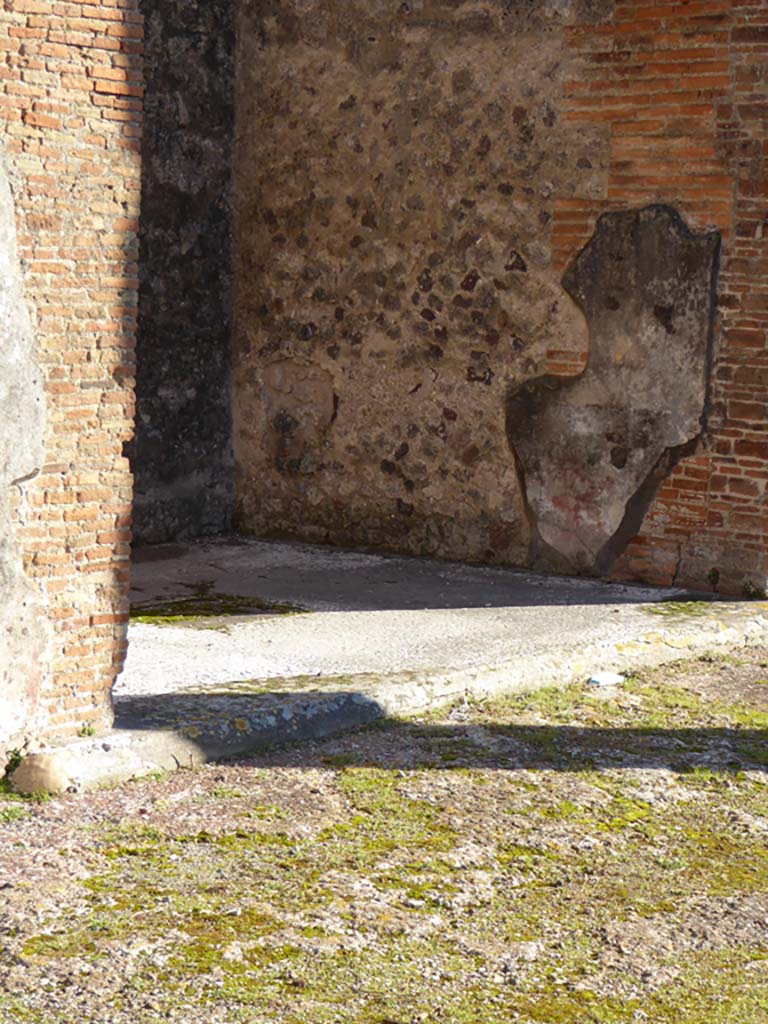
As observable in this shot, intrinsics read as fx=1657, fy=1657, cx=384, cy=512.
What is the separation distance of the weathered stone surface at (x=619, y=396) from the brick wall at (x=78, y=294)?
3.66 m

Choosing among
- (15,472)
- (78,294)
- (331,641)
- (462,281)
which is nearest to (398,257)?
(462,281)

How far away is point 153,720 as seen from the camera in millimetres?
5215

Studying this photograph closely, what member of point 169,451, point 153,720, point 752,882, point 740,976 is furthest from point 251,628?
point 740,976

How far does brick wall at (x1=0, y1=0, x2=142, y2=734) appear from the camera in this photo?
4590mm

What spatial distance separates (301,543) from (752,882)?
206 inches

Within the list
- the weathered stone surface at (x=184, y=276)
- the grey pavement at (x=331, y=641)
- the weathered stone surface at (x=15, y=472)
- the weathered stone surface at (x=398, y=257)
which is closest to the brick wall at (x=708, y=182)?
the weathered stone surface at (x=398, y=257)

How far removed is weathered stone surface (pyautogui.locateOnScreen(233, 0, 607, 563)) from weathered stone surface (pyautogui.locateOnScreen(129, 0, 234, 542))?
12cm

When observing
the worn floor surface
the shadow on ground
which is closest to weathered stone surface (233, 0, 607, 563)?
the shadow on ground

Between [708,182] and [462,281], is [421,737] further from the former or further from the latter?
[462,281]

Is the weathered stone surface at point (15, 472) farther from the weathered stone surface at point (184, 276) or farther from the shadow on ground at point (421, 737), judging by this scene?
the weathered stone surface at point (184, 276)

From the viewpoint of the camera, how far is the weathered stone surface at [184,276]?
8.90 meters

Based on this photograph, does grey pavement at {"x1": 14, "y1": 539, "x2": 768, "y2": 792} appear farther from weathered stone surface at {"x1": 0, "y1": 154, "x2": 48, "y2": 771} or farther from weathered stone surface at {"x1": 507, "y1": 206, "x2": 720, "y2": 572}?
weathered stone surface at {"x1": 507, "y1": 206, "x2": 720, "y2": 572}

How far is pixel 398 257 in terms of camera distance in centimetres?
882

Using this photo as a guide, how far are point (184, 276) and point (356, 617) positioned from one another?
2.73 m
